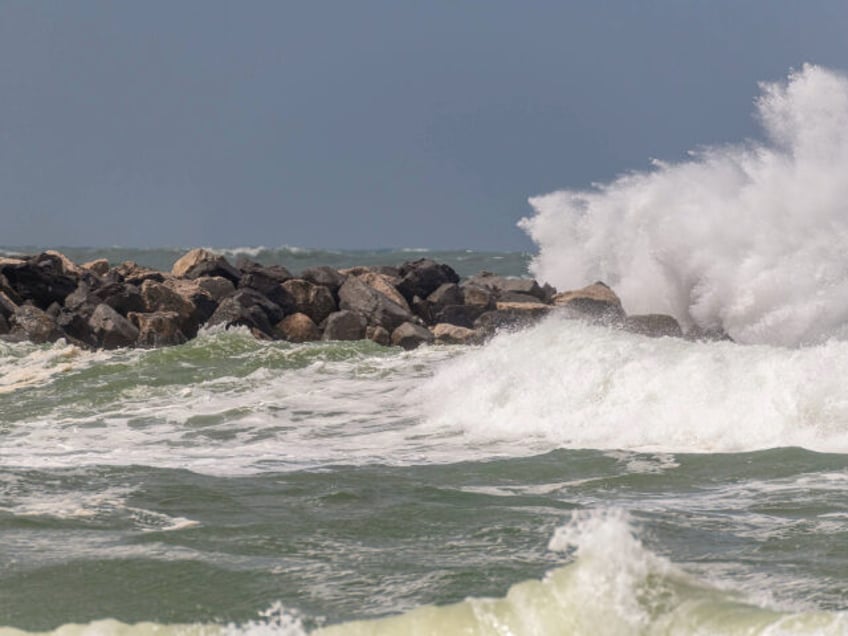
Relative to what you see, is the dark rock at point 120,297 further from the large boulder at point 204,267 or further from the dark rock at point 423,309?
the dark rock at point 423,309

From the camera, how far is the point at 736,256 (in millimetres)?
21953

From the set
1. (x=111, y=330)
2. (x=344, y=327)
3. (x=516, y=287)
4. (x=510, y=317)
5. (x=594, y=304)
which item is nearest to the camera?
(x=111, y=330)

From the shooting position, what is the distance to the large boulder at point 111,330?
714 inches

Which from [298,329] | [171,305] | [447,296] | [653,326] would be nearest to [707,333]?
Result: [653,326]

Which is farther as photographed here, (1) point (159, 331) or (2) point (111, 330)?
(1) point (159, 331)

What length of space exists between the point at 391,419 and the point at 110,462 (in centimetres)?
327

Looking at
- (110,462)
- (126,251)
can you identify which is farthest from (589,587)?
(126,251)

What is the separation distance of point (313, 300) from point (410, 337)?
2445mm

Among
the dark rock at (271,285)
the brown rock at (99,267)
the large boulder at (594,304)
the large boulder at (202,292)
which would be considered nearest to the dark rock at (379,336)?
the dark rock at (271,285)

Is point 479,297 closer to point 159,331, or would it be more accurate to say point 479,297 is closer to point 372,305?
point 372,305

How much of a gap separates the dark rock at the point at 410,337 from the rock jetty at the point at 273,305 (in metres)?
0.01

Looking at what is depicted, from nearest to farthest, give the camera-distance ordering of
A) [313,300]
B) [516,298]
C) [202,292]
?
[202,292] < [313,300] < [516,298]

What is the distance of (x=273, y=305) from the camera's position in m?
19.6

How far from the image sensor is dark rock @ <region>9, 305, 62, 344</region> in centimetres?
1889
